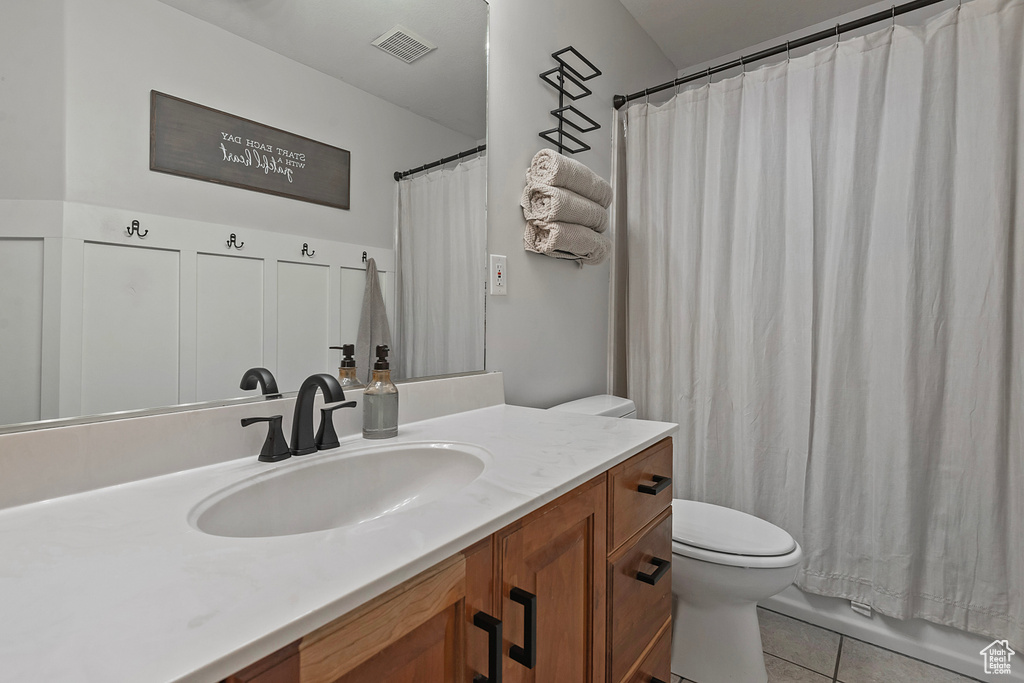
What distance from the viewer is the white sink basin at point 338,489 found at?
2.36 feet

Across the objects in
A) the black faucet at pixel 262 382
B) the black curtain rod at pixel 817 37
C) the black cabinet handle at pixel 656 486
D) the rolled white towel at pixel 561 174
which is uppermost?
the black curtain rod at pixel 817 37

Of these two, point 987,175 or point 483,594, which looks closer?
point 483,594

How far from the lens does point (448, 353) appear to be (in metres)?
Result: 1.32

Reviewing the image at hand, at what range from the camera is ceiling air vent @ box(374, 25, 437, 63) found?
1.15 meters

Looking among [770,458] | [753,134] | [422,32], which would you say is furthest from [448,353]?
[753,134]

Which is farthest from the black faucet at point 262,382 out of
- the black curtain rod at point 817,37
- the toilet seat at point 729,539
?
the black curtain rod at point 817,37

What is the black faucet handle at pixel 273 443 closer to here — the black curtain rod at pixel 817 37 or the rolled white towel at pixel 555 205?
the rolled white towel at pixel 555 205

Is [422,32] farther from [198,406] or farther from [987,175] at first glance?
[987,175]

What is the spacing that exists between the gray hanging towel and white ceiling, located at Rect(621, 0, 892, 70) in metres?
1.81

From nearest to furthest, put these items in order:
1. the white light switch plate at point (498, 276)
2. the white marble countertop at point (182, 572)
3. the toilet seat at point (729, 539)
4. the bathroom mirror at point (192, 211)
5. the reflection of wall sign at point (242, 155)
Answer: the white marble countertop at point (182, 572), the bathroom mirror at point (192, 211), the reflection of wall sign at point (242, 155), the toilet seat at point (729, 539), the white light switch plate at point (498, 276)

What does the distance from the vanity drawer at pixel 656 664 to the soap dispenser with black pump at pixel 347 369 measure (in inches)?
32.3

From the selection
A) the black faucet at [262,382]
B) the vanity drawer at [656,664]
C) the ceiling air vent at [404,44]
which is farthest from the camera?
the ceiling air vent at [404,44]

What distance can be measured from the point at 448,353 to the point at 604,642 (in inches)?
29.6

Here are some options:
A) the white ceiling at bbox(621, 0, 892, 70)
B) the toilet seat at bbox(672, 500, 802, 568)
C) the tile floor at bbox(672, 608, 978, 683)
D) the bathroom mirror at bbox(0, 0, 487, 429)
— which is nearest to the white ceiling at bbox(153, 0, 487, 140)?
the bathroom mirror at bbox(0, 0, 487, 429)
